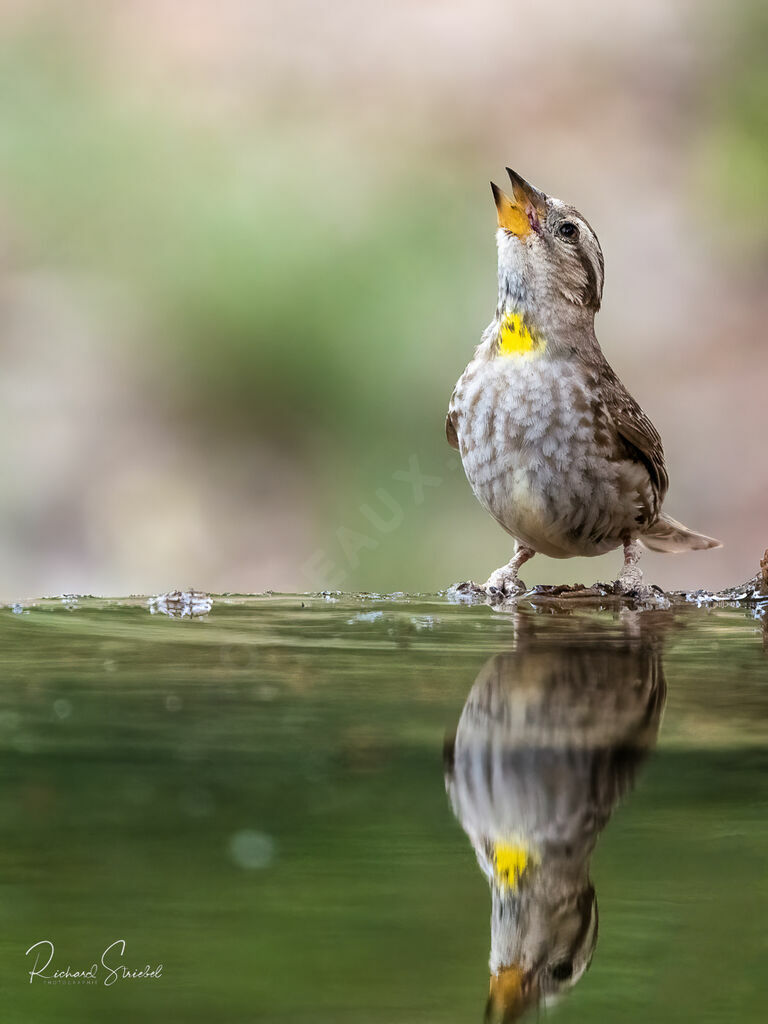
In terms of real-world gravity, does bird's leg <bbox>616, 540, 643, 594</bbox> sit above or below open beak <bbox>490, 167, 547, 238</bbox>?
below

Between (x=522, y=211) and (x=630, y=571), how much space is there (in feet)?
4.20

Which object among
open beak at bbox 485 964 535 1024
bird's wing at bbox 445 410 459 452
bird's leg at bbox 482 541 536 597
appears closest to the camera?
open beak at bbox 485 964 535 1024

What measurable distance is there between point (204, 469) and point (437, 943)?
26.0 feet

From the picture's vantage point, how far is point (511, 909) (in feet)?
4.33

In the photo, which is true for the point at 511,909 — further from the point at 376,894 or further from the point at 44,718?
the point at 44,718

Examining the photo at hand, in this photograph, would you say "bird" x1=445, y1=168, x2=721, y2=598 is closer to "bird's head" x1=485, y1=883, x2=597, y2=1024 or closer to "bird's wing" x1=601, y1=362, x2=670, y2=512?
"bird's wing" x1=601, y1=362, x2=670, y2=512

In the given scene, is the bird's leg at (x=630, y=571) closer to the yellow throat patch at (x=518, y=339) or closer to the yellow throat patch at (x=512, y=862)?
the yellow throat patch at (x=518, y=339)

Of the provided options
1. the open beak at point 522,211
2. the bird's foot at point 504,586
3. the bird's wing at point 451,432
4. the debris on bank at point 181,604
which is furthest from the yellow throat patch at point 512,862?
the bird's wing at point 451,432

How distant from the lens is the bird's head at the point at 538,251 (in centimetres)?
436

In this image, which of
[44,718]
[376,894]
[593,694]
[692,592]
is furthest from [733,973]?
[692,592]

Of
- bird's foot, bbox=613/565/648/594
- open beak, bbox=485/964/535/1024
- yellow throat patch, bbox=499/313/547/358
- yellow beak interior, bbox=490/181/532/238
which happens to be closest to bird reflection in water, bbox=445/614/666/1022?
open beak, bbox=485/964/535/1024

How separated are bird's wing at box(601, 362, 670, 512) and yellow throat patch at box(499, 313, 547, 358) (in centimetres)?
31

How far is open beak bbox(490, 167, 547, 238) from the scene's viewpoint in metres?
4.33
